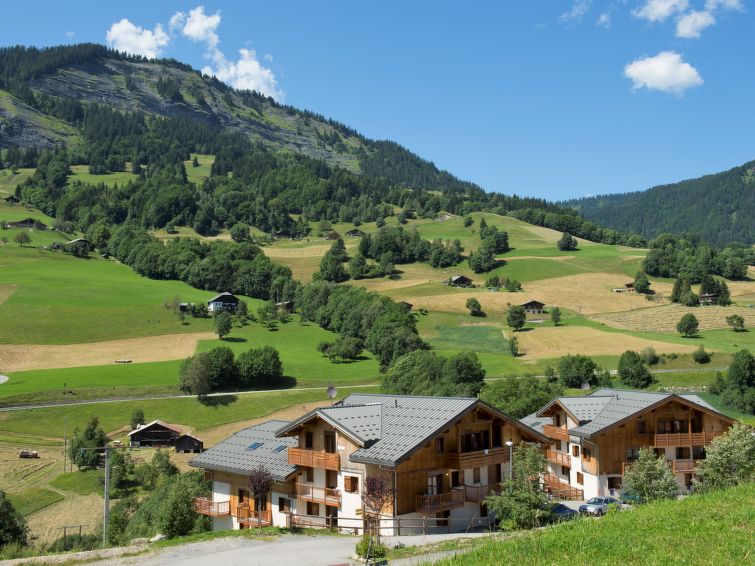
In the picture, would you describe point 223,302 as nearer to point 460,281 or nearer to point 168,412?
point 460,281

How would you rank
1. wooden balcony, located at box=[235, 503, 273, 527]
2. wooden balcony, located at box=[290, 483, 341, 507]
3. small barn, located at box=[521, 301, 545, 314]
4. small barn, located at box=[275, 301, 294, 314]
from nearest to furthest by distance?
wooden balcony, located at box=[290, 483, 341, 507] → wooden balcony, located at box=[235, 503, 273, 527] → small barn, located at box=[521, 301, 545, 314] → small barn, located at box=[275, 301, 294, 314]

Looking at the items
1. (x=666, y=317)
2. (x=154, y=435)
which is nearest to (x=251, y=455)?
(x=154, y=435)

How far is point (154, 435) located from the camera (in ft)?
284

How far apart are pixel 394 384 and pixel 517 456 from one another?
6227cm

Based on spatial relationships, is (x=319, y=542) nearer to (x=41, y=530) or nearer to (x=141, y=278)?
(x=41, y=530)

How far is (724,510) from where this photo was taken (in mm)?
20391

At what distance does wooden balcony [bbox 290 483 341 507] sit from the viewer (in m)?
38.9

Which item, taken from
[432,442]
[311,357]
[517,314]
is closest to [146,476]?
[432,442]

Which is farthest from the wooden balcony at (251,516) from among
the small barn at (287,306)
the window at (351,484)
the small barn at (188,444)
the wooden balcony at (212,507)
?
the small barn at (287,306)

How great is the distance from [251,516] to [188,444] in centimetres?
4415

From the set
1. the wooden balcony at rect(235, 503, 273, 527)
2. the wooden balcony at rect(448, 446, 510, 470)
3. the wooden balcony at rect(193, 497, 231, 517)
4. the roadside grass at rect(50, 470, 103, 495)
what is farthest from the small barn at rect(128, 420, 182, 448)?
the wooden balcony at rect(448, 446, 510, 470)

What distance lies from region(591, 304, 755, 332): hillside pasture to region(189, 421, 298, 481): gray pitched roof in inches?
4135

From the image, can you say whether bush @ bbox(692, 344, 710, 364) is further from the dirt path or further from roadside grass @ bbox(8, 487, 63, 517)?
roadside grass @ bbox(8, 487, 63, 517)

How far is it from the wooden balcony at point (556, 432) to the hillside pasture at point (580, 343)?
60171 millimetres
